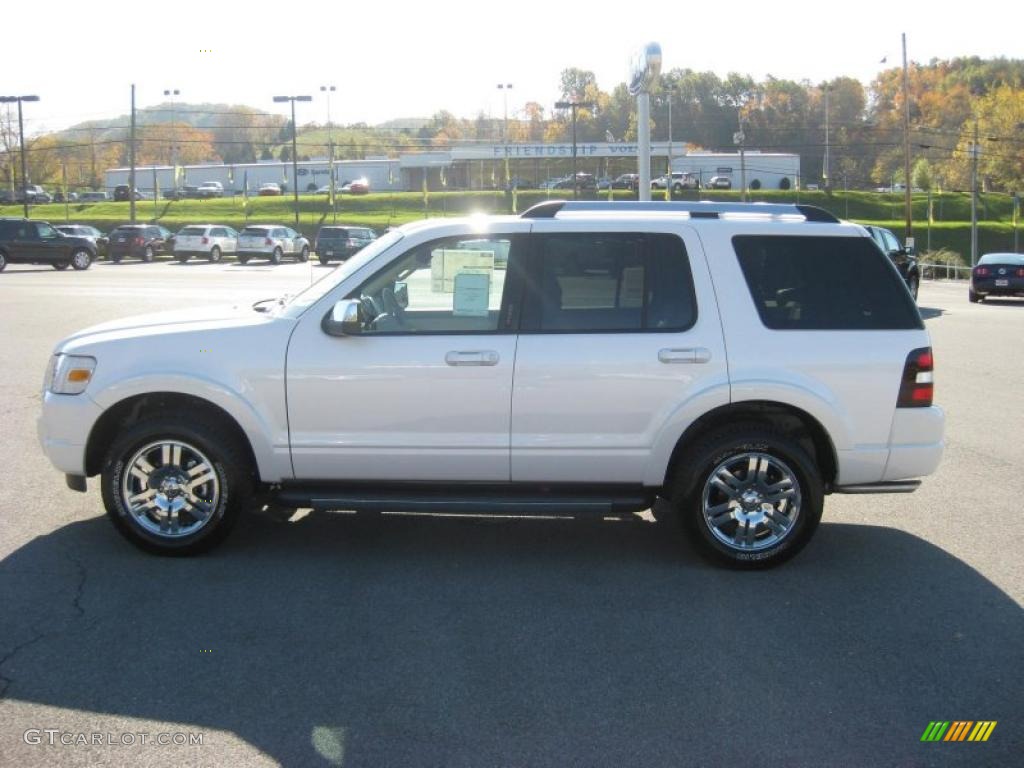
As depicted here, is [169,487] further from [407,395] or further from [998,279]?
[998,279]

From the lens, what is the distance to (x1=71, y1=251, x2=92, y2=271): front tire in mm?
38625

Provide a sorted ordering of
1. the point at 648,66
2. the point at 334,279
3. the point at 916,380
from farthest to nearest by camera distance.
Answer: the point at 648,66, the point at 334,279, the point at 916,380

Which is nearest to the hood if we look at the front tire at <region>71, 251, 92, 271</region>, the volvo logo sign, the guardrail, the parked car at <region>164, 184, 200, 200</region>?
the volvo logo sign

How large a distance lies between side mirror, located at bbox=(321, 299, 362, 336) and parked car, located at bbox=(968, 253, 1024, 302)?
25.9m

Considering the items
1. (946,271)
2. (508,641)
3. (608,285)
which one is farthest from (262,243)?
(508,641)

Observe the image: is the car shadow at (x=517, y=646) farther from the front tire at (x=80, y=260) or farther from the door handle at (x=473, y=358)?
the front tire at (x=80, y=260)

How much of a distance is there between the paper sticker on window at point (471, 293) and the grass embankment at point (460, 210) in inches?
2702

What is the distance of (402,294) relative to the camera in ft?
20.0

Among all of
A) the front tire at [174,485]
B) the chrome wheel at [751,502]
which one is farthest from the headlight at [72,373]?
the chrome wheel at [751,502]

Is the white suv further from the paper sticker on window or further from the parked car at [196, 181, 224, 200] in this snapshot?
the parked car at [196, 181, 224, 200]

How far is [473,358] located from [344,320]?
28.9 inches

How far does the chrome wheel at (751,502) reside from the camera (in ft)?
19.3

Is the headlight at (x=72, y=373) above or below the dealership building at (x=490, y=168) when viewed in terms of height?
below

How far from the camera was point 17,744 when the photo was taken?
3.84 metres
